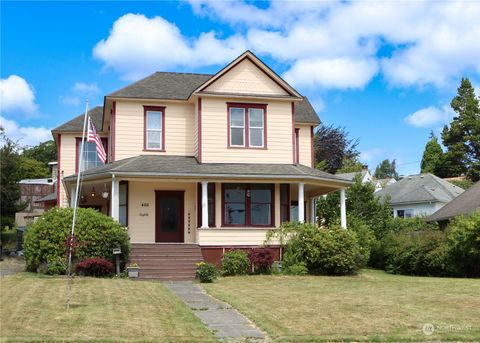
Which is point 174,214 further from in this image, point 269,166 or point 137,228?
point 269,166

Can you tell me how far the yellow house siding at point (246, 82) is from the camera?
84.2 feet

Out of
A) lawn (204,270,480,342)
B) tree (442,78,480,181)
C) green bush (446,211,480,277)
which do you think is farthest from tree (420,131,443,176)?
lawn (204,270,480,342)

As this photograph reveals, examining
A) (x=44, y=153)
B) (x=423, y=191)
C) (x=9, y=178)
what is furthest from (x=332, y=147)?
(x=44, y=153)

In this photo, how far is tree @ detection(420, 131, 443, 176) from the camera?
73875 mm

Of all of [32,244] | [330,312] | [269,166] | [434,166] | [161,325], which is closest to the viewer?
[161,325]

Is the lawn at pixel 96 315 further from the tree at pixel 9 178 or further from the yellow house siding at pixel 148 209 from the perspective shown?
the tree at pixel 9 178

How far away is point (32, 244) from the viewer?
68.9ft

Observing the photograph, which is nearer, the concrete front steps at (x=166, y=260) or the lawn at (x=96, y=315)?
the lawn at (x=96, y=315)

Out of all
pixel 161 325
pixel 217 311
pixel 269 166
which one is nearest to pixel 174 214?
pixel 269 166

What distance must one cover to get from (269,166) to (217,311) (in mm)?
13285

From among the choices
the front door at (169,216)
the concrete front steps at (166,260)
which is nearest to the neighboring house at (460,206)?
the front door at (169,216)

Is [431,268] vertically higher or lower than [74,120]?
lower

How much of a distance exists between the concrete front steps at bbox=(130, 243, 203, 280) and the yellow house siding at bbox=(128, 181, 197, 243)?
2364 mm

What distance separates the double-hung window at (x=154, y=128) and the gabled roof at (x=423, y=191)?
29621 millimetres
